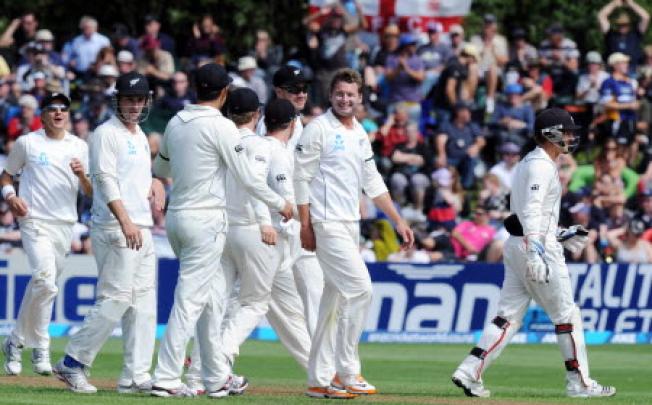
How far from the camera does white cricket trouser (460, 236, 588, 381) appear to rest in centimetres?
1258

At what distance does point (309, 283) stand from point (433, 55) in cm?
1449

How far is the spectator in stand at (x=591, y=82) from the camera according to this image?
27219mm

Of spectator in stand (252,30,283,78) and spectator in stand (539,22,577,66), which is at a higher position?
spectator in stand (539,22,577,66)

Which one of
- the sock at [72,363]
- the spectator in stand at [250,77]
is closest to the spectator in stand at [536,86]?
the spectator in stand at [250,77]

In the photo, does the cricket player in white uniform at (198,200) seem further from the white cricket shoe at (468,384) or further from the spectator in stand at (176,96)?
the spectator in stand at (176,96)

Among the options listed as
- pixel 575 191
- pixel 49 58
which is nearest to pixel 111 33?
pixel 49 58

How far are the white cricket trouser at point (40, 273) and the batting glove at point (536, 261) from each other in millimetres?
4319

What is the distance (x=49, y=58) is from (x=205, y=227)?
1532cm

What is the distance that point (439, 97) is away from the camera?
87.4 feet

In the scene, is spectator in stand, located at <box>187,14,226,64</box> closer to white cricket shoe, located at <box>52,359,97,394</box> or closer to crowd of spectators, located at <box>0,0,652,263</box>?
crowd of spectators, located at <box>0,0,652,263</box>

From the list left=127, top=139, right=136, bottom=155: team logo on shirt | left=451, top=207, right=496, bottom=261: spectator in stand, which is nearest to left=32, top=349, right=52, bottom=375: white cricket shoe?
left=127, top=139, right=136, bottom=155: team logo on shirt

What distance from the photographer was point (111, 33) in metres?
31.2

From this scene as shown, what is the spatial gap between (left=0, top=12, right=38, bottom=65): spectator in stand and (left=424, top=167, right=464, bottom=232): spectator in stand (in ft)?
23.7

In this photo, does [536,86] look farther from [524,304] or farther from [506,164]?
[524,304]
